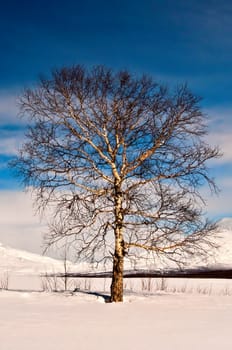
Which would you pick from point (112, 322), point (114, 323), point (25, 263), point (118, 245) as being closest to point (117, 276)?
point (118, 245)

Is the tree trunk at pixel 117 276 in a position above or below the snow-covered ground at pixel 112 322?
above

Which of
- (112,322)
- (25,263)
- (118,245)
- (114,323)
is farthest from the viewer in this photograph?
(25,263)

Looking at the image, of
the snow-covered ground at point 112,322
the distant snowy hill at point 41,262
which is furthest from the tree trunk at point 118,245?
the distant snowy hill at point 41,262

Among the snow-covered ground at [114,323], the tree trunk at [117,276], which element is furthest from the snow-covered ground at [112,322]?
the tree trunk at [117,276]

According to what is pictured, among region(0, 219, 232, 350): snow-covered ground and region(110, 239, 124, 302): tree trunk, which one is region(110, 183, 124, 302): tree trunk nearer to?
region(110, 239, 124, 302): tree trunk

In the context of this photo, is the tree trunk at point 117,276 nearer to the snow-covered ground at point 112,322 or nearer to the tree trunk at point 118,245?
the tree trunk at point 118,245

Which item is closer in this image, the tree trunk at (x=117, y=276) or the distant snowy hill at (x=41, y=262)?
the tree trunk at (x=117, y=276)

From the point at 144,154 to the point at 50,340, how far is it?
8476mm

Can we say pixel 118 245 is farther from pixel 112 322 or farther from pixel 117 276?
pixel 112 322

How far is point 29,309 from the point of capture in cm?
1252

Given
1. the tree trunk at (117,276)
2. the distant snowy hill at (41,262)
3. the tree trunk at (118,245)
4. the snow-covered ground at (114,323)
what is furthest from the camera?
the distant snowy hill at (41,262)

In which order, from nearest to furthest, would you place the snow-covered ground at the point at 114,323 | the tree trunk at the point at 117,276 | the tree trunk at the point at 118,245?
the snow-covered ground at the point at 114,323 < the tree trunk at the point at 117,276 < the tree trunk at the point at 118,245

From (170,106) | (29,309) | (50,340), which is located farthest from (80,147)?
(50,340)

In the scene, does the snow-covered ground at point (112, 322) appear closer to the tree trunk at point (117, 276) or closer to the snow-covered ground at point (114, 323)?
the snow-covered ground at point (114, 323)
